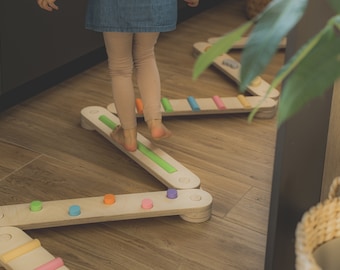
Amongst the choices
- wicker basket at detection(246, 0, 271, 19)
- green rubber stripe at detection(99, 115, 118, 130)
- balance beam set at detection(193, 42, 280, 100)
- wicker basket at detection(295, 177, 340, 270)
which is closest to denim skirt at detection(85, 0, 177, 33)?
green rubber stripe at detection(99, 115, 118, 130)

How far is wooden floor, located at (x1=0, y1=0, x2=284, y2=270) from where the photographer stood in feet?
4.59

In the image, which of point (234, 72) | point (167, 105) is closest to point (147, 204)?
point (167, 105)

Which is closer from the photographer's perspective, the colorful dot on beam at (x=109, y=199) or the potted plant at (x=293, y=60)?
the potted plant at (x=293, y=60)

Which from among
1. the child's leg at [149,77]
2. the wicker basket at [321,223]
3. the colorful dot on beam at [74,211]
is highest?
the wicker basket at [321,223]

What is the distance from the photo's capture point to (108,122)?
185 cm

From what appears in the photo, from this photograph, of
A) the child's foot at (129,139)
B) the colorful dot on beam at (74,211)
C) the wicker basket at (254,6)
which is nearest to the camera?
the colorful dot on beam at (74,211)

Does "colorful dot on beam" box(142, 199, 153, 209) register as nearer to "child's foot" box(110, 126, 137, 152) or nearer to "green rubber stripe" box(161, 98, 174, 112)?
"child's foot" box(110, 126, 137, 152)

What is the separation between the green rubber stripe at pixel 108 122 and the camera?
183 centimetres

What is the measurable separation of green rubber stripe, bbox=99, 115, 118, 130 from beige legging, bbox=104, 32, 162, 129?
0.44 feet

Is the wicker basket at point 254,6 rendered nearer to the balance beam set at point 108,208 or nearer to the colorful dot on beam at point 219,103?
the colorful dot on beam at point 219,103

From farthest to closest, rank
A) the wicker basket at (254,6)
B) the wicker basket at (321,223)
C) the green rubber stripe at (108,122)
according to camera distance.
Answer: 1. the wicker basket at (254,6)
2. the green rubber stripe at (108,122)
3. the wicker basket at (321,223)

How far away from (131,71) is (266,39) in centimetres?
108

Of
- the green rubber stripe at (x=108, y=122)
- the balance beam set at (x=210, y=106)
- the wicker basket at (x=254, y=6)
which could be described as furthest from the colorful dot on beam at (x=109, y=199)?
the wicker basket at (x=254, y=6)

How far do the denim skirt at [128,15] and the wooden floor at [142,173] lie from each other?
39 centimetres
